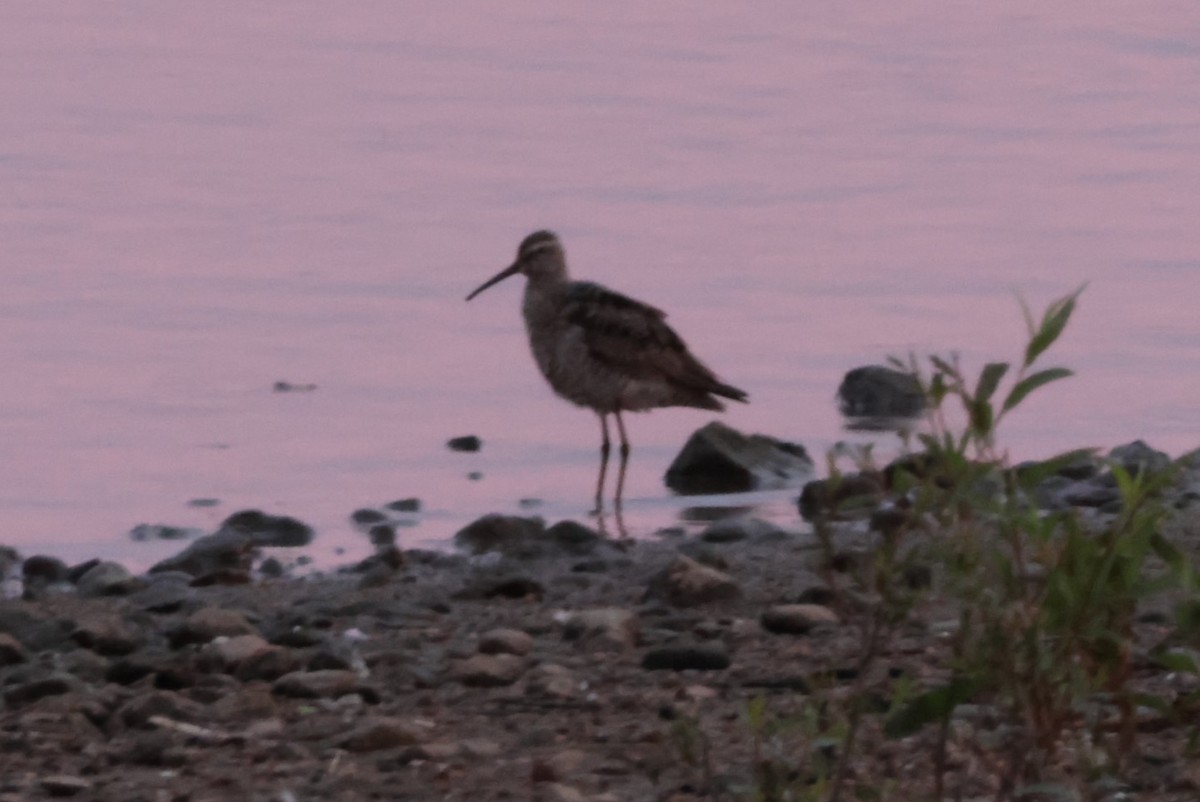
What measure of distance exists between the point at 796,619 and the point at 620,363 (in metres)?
5.01

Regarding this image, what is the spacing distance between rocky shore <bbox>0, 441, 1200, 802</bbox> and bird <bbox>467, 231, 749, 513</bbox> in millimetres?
2744

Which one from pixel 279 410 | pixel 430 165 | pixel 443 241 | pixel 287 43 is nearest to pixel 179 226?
Answer: pixel 443 241

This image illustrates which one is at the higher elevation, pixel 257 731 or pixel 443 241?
pixel 443 241

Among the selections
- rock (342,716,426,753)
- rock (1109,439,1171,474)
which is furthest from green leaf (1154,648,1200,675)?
rock (1109,439,1171,474)

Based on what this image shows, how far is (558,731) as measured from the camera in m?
6.51

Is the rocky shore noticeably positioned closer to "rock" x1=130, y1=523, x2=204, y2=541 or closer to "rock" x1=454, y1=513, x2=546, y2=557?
"rock" x1=454, y1=513, x2=546, y2=557

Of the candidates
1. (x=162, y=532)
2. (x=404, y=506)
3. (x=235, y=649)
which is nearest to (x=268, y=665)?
(x=235, y=649)

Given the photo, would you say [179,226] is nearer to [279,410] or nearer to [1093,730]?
[279,410]

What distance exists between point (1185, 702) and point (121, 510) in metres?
6.27

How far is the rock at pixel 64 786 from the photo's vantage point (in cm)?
599

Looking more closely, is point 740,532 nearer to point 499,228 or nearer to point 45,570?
point 45,570

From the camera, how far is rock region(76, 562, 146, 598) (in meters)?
9.27

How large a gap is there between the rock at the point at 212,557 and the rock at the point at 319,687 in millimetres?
2763

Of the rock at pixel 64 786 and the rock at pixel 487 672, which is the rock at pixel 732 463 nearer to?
the rock at pixel 487 672
